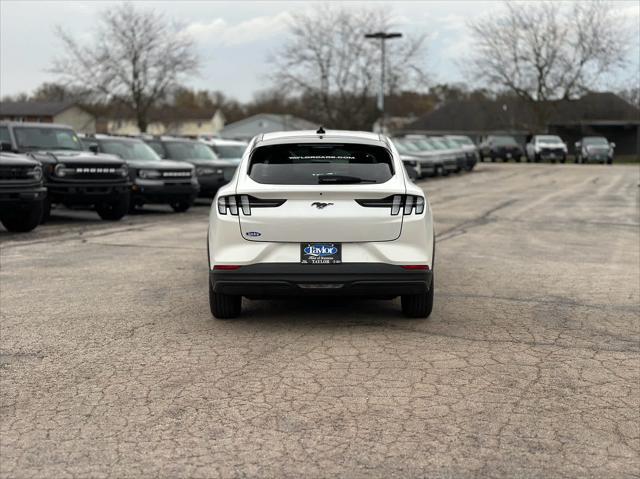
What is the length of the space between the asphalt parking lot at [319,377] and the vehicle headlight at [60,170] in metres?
5.76

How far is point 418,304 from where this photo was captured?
24.3 feet

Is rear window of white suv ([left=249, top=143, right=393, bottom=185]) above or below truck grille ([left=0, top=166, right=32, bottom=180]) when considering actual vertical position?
above

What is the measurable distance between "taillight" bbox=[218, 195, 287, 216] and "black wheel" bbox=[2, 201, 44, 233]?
8.46 m

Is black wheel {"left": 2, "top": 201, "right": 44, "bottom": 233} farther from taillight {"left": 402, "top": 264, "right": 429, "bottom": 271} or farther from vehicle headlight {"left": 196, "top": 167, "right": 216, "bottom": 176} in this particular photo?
taillight {"left": 402, "top": 264, "right": 429, "bottom": 271}

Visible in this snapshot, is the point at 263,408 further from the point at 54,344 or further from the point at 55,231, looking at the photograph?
the point at 55,231

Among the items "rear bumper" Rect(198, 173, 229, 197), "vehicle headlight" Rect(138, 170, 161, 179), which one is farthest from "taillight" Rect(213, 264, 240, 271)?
"rear bumper" Rect(198, 173, 229, 197)

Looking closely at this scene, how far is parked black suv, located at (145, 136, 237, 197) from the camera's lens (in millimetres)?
22203

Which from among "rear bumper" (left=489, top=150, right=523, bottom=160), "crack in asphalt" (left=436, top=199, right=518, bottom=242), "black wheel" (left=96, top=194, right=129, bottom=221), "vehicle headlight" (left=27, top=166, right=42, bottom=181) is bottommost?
"rear bumper" (left=489, top=150, right=523, bottom=160)

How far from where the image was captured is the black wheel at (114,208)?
17484mm

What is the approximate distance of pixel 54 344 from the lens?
21.8 ft

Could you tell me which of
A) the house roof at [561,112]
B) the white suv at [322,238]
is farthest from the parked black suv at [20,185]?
the house roof at [561,112]

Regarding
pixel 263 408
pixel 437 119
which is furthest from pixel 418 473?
pixel 437 119

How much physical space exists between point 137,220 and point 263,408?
13449mm

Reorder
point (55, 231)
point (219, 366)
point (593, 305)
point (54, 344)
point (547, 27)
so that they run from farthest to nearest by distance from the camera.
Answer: point (547, 27)
point (55, 231)
point (593, 305)
point (54, 344)
point (219, 366)
